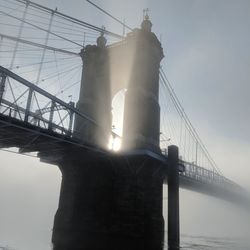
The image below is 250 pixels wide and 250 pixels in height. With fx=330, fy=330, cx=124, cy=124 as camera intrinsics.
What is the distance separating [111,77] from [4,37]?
1999cm

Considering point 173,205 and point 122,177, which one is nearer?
point 173,205

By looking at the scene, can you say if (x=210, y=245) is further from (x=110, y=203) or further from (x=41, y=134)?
(x=41, y=134)

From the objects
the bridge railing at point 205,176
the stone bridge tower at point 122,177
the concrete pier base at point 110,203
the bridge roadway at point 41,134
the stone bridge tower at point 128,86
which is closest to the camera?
the bridge roadway at point 41,134

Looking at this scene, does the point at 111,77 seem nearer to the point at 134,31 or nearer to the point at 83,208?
the point at 134,31

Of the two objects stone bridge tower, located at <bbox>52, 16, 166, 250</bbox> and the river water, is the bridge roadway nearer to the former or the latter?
stone bridge tower, located at <bbox>52, 16, 166, 250</bbox>

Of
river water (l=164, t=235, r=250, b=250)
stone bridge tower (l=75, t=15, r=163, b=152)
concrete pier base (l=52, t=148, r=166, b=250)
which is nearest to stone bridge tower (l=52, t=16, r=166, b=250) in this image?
concrete pier base (l=52, t=148, r=166, b=250)

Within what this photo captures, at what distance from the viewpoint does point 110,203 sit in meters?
49.2

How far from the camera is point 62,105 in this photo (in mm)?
40281

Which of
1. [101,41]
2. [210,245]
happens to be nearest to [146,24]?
[101,41]

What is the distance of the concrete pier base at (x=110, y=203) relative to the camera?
46594 mm

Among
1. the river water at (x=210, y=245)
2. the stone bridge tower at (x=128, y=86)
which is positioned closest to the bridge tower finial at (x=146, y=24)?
the stone bridge tower at (x=128, y=86)

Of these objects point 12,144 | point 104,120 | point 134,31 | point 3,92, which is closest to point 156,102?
point 104,120

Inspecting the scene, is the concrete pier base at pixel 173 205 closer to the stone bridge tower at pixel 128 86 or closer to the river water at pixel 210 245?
the river water at pixel 210 245

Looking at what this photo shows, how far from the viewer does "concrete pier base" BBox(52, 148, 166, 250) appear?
4659 cm
